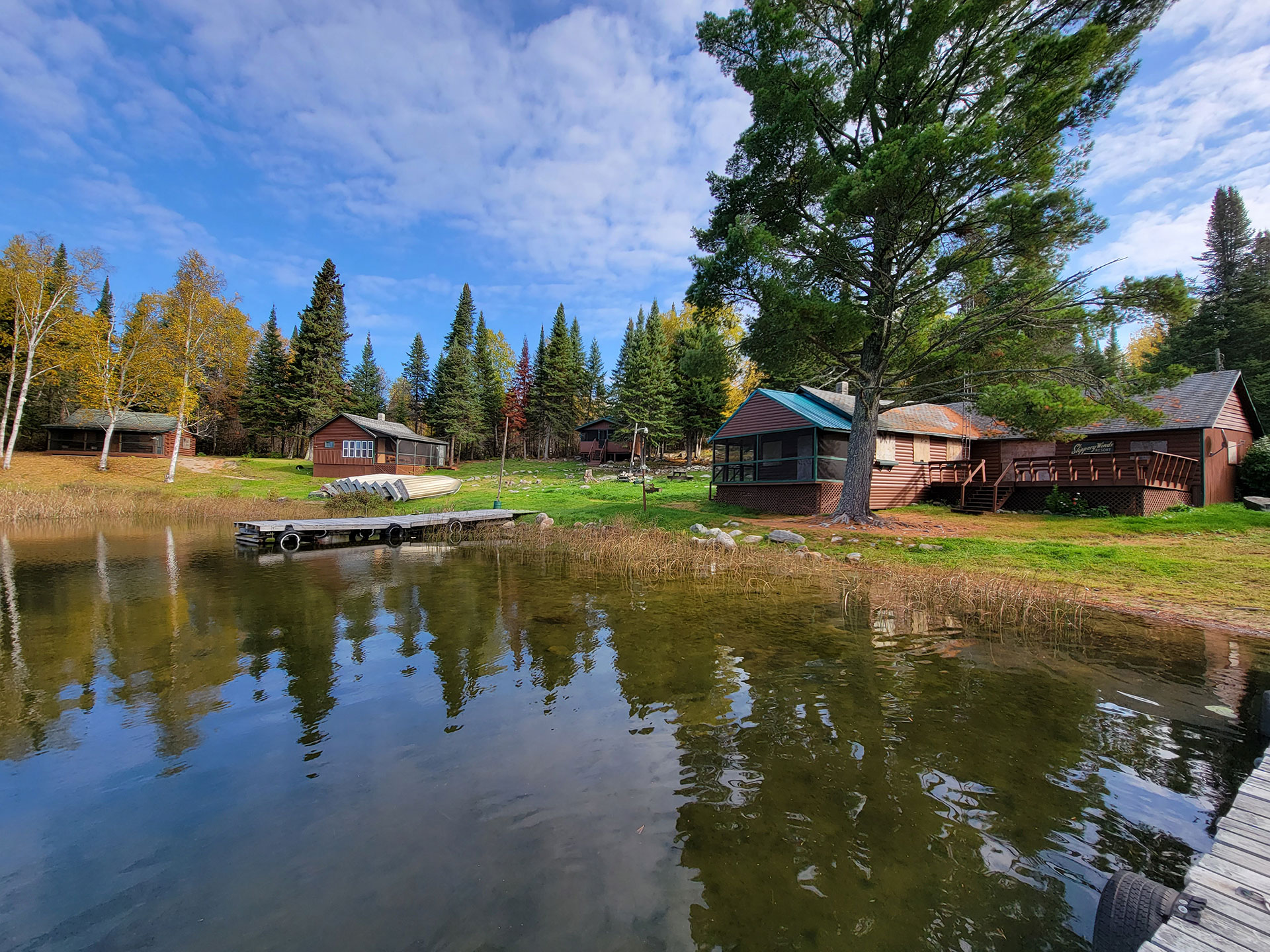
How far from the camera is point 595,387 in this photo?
194 ft

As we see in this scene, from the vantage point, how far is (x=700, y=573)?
39.5ft

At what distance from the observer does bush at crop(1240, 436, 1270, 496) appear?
20.0 metres

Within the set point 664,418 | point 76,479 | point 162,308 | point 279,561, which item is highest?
point 162,308

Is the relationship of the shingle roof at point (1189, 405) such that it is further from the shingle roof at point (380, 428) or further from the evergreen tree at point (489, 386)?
the evergreen tree at point (489, 386)

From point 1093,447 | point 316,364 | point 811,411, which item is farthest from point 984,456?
point 316,364

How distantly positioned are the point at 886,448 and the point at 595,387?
1621 inches

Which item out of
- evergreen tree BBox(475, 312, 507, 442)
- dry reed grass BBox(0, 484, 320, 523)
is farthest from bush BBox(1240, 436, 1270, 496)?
evergreen tree BBox(475, 312, 507, 442)

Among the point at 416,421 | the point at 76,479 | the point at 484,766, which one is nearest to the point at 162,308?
the point at 76,479

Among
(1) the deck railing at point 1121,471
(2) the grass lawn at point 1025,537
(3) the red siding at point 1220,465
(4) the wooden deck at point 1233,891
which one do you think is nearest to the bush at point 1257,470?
(3) the red siding at point 1220,465

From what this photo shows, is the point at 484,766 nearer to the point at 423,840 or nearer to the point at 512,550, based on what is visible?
the point at 423,840

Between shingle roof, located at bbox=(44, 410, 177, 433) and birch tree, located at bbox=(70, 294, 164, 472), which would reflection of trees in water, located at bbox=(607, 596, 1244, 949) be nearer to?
birch tree, located at bbox=(70, 294, 164, 472)

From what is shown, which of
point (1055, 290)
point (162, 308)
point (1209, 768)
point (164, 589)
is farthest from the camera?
point (162, 308)

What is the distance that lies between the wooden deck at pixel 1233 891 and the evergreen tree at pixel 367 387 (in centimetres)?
5304

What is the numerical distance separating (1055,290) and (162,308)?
4657cm
